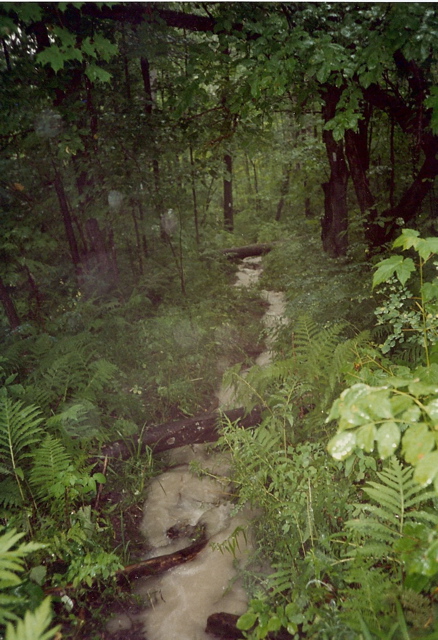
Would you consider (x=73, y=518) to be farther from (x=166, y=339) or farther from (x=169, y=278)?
(x=169, y=278)

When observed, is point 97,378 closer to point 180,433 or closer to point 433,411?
point 180,433

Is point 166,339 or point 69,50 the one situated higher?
point 69,50

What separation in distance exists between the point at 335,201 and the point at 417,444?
715 cm

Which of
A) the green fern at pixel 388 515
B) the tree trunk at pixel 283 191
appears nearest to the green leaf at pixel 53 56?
the green fern at pixel 388 515

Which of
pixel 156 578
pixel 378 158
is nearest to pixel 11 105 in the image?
pixel 156 578

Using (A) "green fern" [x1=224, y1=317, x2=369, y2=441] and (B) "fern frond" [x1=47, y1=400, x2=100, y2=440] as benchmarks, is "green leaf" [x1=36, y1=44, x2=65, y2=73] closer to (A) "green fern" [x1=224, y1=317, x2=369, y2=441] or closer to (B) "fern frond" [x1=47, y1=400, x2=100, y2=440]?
(B) "fern frond" [x1=47, y1=400, x2=100, y2=440]

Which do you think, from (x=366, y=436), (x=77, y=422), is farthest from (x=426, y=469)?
(x=77, y=422)

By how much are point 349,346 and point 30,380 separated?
3659 mm

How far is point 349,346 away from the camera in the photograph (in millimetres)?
3459

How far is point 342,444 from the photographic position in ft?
4.19

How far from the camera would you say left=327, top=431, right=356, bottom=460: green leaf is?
1260mm

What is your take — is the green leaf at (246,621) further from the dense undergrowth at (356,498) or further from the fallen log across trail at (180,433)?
the fallen log across trail at (180,433)

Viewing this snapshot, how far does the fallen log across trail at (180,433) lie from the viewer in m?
4.14

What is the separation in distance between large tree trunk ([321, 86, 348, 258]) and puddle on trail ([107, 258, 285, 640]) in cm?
500
